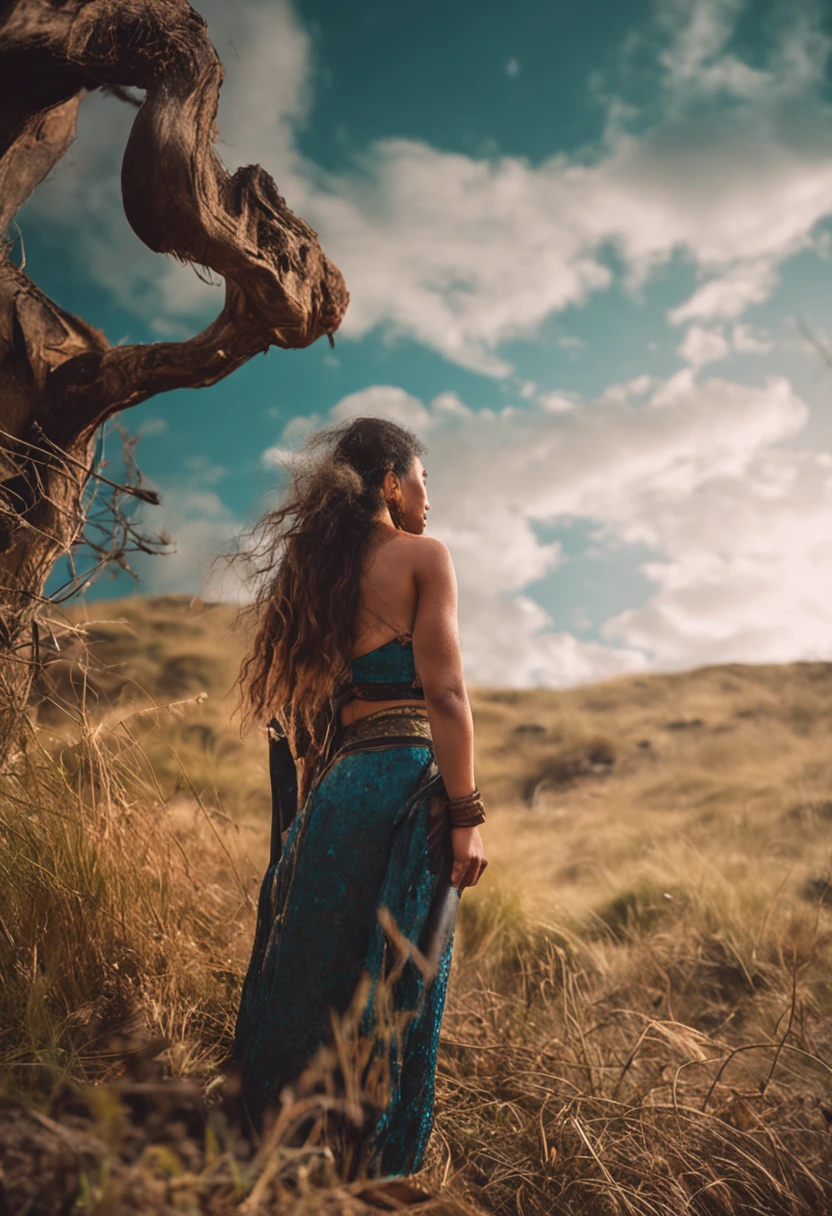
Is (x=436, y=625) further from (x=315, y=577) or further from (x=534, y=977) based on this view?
(x=534, y=977)

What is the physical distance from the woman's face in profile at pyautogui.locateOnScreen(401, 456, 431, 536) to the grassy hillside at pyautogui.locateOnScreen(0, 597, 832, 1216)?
87 cm

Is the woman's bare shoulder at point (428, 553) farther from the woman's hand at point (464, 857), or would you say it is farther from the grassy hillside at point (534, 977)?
the grassy hillside at point (534, 977)

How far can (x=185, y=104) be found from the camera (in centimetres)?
295

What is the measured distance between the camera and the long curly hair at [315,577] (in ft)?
8.09

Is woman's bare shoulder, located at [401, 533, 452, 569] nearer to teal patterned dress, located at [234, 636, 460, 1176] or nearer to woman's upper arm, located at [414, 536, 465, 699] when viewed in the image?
woman's upper arm, located at [414, 536, 465, 699]

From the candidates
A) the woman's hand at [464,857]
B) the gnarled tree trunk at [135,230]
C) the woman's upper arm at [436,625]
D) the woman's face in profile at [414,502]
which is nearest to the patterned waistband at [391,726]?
the woman's upper arm at [436,625]

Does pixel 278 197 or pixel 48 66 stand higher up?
pixel 48 66

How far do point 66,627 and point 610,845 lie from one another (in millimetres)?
7412

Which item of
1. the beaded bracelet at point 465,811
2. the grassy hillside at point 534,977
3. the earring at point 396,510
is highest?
the earring at point 396,510

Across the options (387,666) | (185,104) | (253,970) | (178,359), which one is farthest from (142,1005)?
(185,104)

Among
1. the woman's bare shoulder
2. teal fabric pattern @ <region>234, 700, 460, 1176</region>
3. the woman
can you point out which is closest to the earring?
the woman

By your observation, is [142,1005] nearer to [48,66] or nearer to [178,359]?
[178,359]

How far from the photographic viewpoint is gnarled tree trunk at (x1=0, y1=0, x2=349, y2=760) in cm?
284

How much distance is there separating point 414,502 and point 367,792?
3.45 ft
